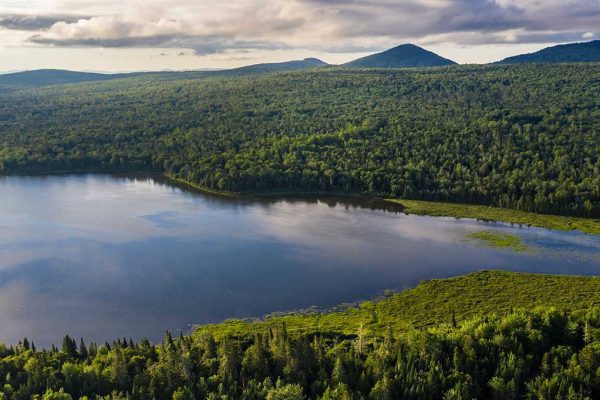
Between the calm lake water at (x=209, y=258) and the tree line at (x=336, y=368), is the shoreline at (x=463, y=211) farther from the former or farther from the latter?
the tree line at (x=336, y=368)

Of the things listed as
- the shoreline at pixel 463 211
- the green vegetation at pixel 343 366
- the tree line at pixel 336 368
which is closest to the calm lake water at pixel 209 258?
the shoreline at pixel 463 211

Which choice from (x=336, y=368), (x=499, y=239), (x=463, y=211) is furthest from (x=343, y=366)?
(x=463, y=211)

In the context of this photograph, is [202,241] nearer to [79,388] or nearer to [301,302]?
[301,302]

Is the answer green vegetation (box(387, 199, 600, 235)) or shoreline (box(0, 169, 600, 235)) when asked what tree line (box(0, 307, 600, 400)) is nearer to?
green vegetation (box(387, 199, 600, 235))

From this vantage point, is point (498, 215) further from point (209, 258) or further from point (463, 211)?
point (209, 258)

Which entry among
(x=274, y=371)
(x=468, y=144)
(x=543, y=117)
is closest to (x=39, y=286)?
(x=274, y=371)

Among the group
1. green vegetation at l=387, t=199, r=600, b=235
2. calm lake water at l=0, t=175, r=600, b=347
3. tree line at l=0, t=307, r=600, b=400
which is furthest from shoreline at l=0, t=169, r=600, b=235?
tree line at l=0, t=307, r=600, b=400

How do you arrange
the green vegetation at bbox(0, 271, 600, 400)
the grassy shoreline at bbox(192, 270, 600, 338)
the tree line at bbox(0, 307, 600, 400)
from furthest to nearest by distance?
the grassy shoreline at bbox(192, 270, 600, 338) → the green vegetation at bbox(0, 271, 600, 400) → the tree line at bbox(0, 307, 600, 400)
